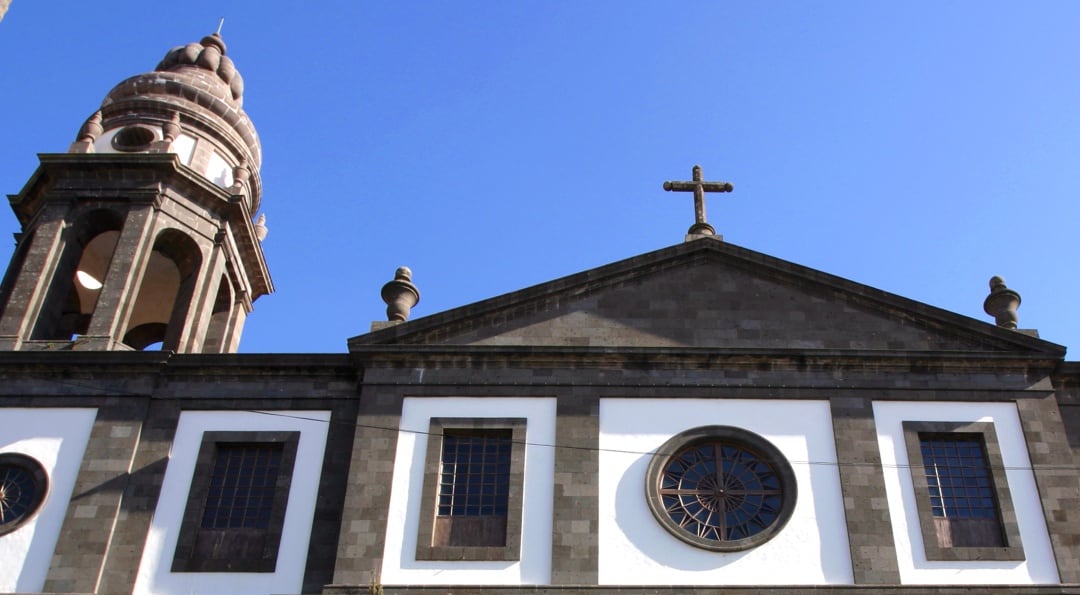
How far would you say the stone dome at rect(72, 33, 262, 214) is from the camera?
25.9 metres

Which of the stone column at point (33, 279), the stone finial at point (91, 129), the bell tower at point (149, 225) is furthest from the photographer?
the stone finial at point (91, 129)

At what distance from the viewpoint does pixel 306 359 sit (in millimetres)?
21078

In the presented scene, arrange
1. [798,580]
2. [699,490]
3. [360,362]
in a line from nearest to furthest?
[798,580], [699,490], [360,362]

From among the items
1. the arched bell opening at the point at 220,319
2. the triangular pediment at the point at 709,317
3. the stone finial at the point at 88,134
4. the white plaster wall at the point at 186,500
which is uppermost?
the stone finial at the point at 88,134

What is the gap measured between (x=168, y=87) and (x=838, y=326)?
1643cm

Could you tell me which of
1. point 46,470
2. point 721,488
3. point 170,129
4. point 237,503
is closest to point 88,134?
point 170,129

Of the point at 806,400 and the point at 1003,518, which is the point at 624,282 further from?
the point at 1003,518

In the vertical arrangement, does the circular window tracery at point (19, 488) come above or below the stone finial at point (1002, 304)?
below

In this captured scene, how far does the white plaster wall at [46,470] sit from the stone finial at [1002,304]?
16.5 m

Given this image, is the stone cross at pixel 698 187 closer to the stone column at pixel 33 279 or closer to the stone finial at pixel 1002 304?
the stone finial at pixel 1002 304

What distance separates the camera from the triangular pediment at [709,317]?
20703mm

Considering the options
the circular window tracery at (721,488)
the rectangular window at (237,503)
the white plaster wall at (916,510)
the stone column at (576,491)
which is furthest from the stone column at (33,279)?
the white plaster wall at (916,510)

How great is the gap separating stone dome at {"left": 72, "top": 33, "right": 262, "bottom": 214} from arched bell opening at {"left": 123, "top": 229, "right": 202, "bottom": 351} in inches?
79.7

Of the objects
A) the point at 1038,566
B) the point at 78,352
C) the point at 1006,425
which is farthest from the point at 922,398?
the point at 78,352
